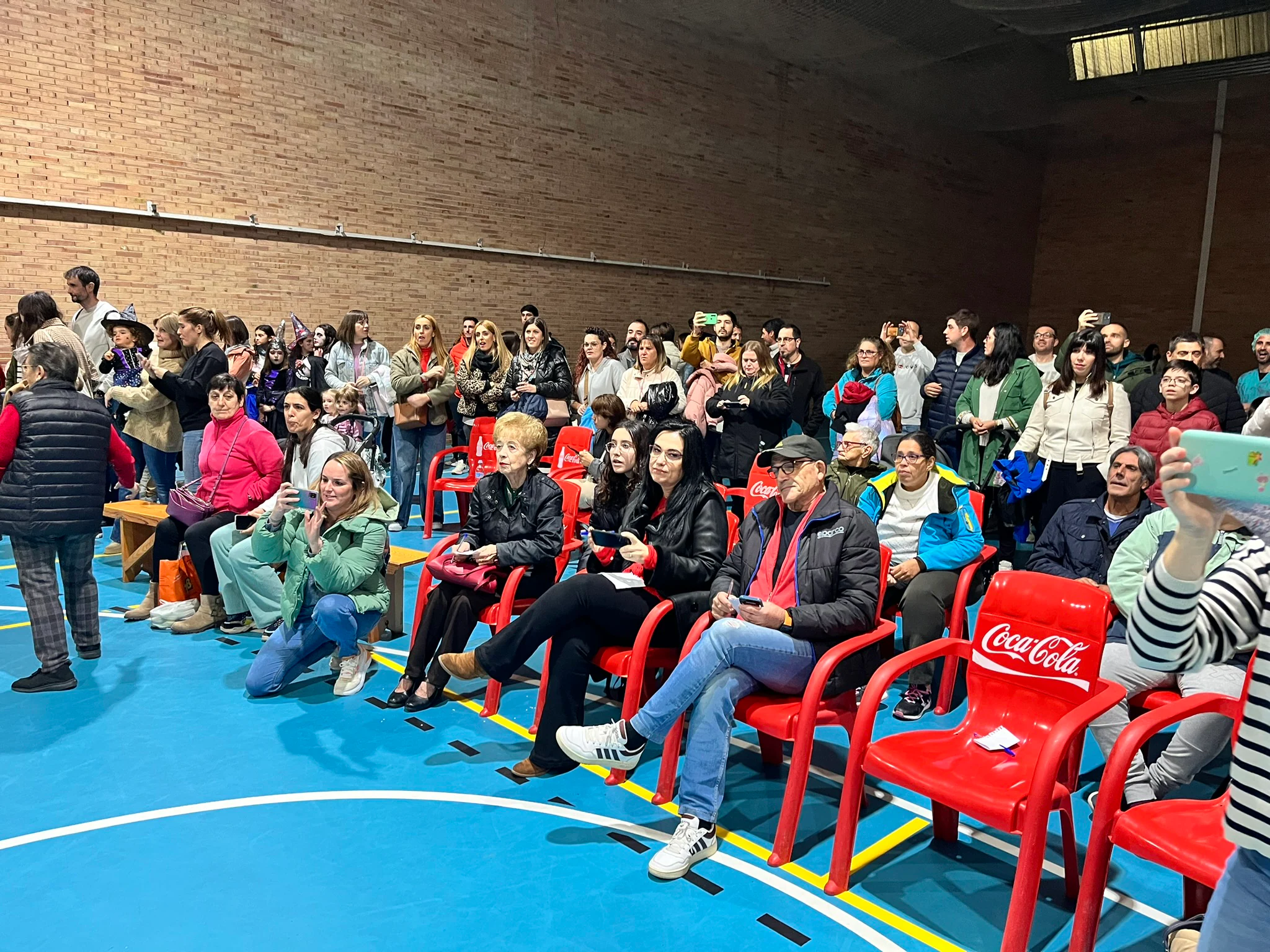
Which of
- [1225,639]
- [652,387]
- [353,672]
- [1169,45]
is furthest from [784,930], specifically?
[1169,45]

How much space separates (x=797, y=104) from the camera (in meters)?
17.6

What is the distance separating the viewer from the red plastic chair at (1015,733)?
2.74 meters

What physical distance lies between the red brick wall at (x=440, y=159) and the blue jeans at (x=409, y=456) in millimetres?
4452

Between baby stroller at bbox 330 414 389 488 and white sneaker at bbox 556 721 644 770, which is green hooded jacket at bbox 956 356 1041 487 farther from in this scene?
baby stroller at bbox 330 414 389 488

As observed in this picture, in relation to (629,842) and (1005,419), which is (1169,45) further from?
(629,842)

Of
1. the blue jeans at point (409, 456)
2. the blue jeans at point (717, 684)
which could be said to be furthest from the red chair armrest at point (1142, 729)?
the blue jeans at point (409, 456)

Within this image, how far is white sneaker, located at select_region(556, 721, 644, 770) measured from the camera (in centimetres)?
357

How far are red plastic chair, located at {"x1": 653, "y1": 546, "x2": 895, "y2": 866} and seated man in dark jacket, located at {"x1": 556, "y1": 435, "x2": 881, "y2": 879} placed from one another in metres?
0.05

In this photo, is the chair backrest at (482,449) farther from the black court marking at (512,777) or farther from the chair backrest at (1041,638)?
the chair backrest at (1041,638)

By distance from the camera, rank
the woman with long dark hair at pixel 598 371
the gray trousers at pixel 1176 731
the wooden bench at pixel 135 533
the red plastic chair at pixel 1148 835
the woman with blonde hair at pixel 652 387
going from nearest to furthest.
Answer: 1. the red plastic chair at pixel 1148 835
2. the gray trousers at pixel 1176 731
3. the wooden bench at pixel 135 533
4. the woman with blonde hair at pixel 652 387
5. the woman with long dark hair at pixel 598 371

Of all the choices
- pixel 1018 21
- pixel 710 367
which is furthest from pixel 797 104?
pixel 710 367

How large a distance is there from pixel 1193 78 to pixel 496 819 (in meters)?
17.4

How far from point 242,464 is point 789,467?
3.54 m

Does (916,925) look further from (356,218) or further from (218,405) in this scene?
(356,218)
